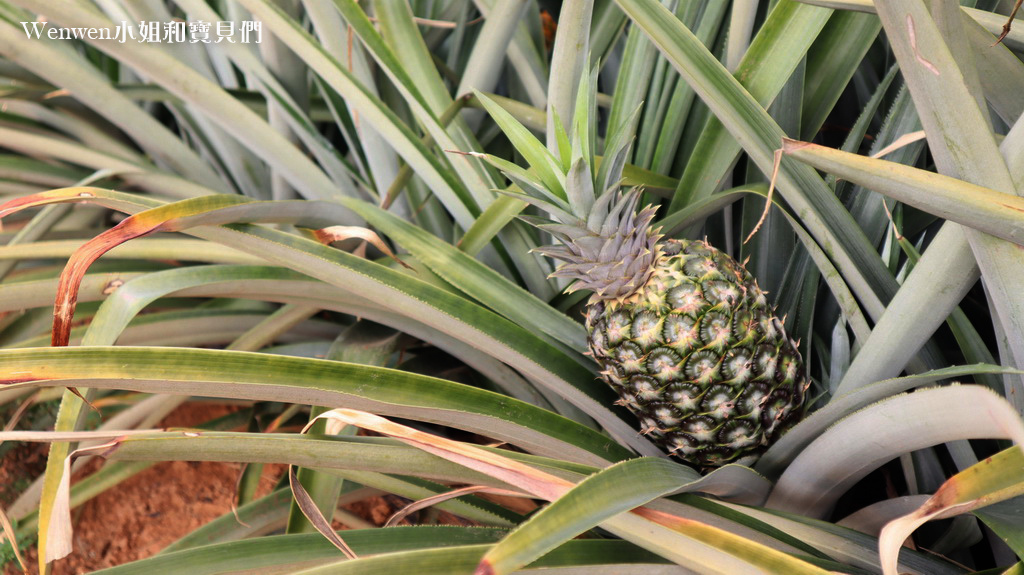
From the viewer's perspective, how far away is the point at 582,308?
0.83 meters

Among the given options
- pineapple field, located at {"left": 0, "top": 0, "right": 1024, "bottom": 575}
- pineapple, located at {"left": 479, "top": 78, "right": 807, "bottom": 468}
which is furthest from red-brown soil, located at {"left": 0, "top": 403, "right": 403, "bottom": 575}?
pineapple, located at {"left": 479, "top": 78, "right": 807, "bottom": 468}

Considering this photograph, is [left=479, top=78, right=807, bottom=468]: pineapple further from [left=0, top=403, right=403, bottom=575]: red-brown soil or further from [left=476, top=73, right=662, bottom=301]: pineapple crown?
[left=0, top=403, right=403, bottom=575]: red-brown soil

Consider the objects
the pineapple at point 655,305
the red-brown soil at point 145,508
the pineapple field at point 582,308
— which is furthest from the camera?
the red-brown soil at point 145,508

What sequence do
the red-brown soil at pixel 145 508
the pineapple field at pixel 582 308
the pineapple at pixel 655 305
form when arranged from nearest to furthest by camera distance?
the pineapple field at pixel 582 308 < the pineapple at pixel 655 305 < the red-brown soil at pixel 145 508

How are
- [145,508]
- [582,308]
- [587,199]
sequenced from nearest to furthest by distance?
[587,199], [582,308], [145,508]

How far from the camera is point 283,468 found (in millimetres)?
1075

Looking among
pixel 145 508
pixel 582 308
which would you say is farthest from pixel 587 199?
pixel 145 508

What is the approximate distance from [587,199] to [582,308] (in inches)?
10.7

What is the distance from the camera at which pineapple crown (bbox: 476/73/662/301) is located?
0.57m

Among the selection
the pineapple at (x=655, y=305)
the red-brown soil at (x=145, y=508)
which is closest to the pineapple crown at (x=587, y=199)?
the pineapple at (x=655, y=305)

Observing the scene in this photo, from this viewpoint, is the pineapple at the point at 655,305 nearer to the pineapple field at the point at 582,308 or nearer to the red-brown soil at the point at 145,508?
the pineapple field at the point at 582,308

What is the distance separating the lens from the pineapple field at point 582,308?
48 centimetres

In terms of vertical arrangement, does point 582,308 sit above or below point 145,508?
above

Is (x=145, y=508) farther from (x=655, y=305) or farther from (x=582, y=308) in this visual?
(x=655, y=305)
